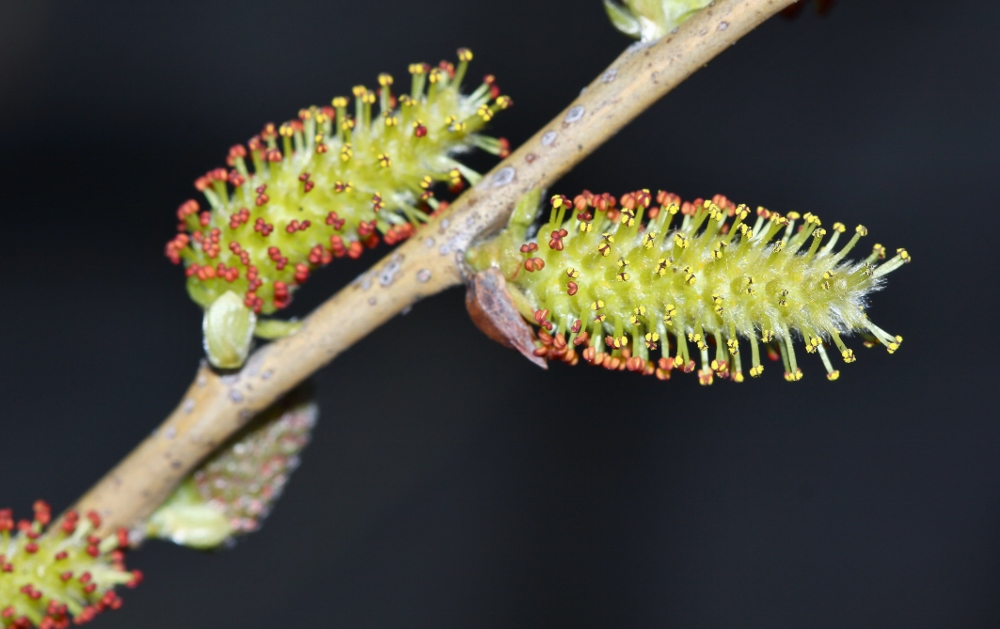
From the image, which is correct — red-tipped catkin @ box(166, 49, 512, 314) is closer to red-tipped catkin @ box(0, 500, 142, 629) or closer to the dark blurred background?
red-tipped catkin @ box(0, 500, 142, 629)

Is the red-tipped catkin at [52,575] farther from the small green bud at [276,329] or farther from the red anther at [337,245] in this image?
the red anther at [337,245]

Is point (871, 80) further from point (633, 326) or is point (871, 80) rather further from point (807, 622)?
point (633, 326)

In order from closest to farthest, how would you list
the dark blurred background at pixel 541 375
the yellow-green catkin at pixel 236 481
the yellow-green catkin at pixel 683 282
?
the yellow-green catkin at pixel 683 282 < the yellow-green catkin at pixel 236 481 < the dark blurred background at pixel 541 375

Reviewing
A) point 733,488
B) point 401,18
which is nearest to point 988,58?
point 733,488

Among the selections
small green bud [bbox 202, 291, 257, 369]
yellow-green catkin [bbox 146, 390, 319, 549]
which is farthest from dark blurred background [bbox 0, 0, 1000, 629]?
small green bud [bbox 202, 291, 257, 369]

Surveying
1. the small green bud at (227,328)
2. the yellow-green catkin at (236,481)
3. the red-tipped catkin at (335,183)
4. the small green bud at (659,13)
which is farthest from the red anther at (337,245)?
the small green bud at (659,13)

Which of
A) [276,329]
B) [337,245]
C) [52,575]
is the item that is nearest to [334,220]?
[337,245]
